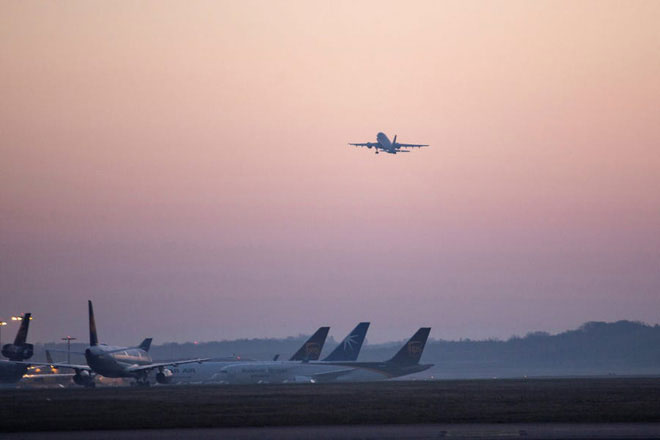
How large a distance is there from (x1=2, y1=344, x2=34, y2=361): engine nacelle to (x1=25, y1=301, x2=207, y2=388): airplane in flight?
7.18 meters

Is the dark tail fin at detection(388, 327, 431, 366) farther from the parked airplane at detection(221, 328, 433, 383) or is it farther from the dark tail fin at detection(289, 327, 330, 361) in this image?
the dark tail fin at detection(289, 327, 330, 361)

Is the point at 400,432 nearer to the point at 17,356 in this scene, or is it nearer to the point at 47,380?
the point at 17,356

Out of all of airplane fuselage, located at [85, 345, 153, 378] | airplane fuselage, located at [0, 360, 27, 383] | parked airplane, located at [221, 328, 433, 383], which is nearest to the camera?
airplane fuselage, located at [85, 345, 153, 378]

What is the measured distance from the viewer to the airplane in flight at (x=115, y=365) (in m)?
71.6

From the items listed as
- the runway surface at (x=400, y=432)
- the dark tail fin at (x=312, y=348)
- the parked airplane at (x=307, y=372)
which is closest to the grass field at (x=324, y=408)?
the runway surface at (x=400, y=432)

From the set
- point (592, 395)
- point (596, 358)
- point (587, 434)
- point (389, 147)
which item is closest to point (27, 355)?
point (389, 147)

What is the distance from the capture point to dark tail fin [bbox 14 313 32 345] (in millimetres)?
83812

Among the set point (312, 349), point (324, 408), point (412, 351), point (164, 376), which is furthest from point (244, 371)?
point (324, 408)

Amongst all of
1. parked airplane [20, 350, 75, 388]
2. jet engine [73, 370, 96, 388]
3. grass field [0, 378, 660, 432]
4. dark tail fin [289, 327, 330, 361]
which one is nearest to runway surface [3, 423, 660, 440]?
grass field [0, 378, 660, 432]

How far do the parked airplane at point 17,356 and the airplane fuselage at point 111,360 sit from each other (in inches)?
326

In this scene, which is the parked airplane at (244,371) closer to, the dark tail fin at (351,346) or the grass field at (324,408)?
the dark tail fin at (351,346)

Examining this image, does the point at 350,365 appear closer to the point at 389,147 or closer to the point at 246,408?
the point at 389,147

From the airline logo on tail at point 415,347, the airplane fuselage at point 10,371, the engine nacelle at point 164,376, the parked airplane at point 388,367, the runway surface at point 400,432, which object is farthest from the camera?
the airline logo on tail at point 415,347

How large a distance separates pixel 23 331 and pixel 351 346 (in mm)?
34435
